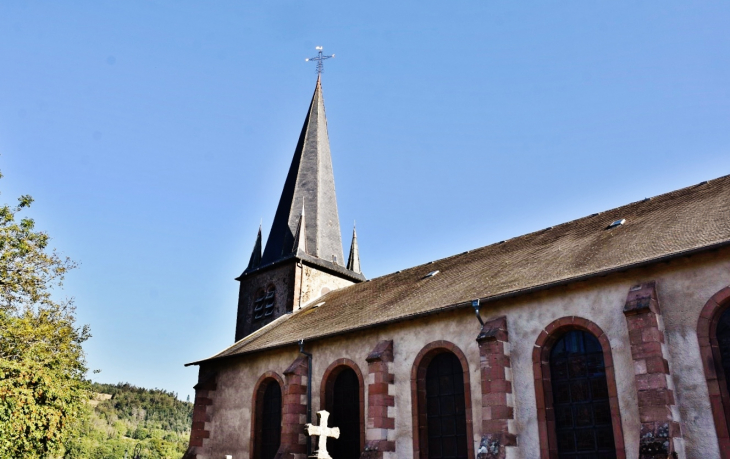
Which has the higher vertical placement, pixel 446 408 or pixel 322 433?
pixel 446 408

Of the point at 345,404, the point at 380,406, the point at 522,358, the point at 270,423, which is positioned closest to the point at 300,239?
the point at 270,423

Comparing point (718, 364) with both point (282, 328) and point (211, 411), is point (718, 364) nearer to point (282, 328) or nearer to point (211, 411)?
point (282, 328)

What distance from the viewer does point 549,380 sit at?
12375mm

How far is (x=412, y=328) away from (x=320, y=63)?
75.8 feet

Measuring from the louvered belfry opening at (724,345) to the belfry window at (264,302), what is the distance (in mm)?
18252

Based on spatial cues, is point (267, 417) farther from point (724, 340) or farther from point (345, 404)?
point (724, 340)

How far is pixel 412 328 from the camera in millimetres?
15070

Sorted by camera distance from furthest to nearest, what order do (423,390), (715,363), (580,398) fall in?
(423,390)
(580,398)
(715,363)

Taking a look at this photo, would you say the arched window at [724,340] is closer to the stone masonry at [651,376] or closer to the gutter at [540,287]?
the stone masonry at [651,376]

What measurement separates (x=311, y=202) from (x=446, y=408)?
16247mm

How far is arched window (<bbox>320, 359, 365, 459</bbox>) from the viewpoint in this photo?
1587cm

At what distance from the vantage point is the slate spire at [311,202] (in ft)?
89.9

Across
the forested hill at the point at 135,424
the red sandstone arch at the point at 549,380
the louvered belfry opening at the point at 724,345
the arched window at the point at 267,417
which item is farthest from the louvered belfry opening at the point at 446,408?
the forested hill at the point at 135,424

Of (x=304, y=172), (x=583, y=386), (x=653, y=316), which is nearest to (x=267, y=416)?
(x=583, y=386)
